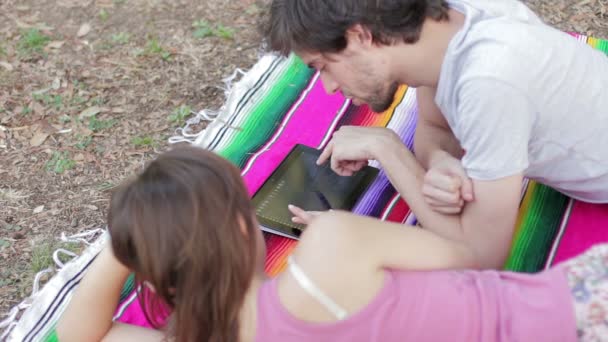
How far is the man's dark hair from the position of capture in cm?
209

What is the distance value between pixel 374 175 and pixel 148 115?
4.03 feet

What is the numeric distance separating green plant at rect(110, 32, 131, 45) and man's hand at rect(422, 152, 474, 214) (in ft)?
7.04

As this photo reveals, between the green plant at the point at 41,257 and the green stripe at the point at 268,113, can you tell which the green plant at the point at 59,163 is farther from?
the green stripe at the point at 268,113

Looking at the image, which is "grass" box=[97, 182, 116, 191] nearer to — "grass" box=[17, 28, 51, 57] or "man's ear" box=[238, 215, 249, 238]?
"grass" box=[17, 28, 51, 57]

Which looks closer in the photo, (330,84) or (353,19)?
(353,19)

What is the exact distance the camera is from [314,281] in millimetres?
1500

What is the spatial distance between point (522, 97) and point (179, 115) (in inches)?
70.8

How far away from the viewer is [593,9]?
376 centimetres

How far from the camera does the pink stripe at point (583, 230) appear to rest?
2336 millimetres

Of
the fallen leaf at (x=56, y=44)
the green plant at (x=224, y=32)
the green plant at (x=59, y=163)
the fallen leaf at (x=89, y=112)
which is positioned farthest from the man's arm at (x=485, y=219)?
the fallen leaf at (x=56, y=44)

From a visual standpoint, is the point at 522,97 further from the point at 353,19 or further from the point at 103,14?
the point at 103,14

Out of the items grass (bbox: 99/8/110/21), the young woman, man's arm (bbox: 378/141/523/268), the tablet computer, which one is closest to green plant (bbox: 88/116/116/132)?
grass (bbox: 99/8/110/21)

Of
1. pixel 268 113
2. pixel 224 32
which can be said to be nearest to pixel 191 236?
pixel 268 113

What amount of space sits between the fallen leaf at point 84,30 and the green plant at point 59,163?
98 cm
